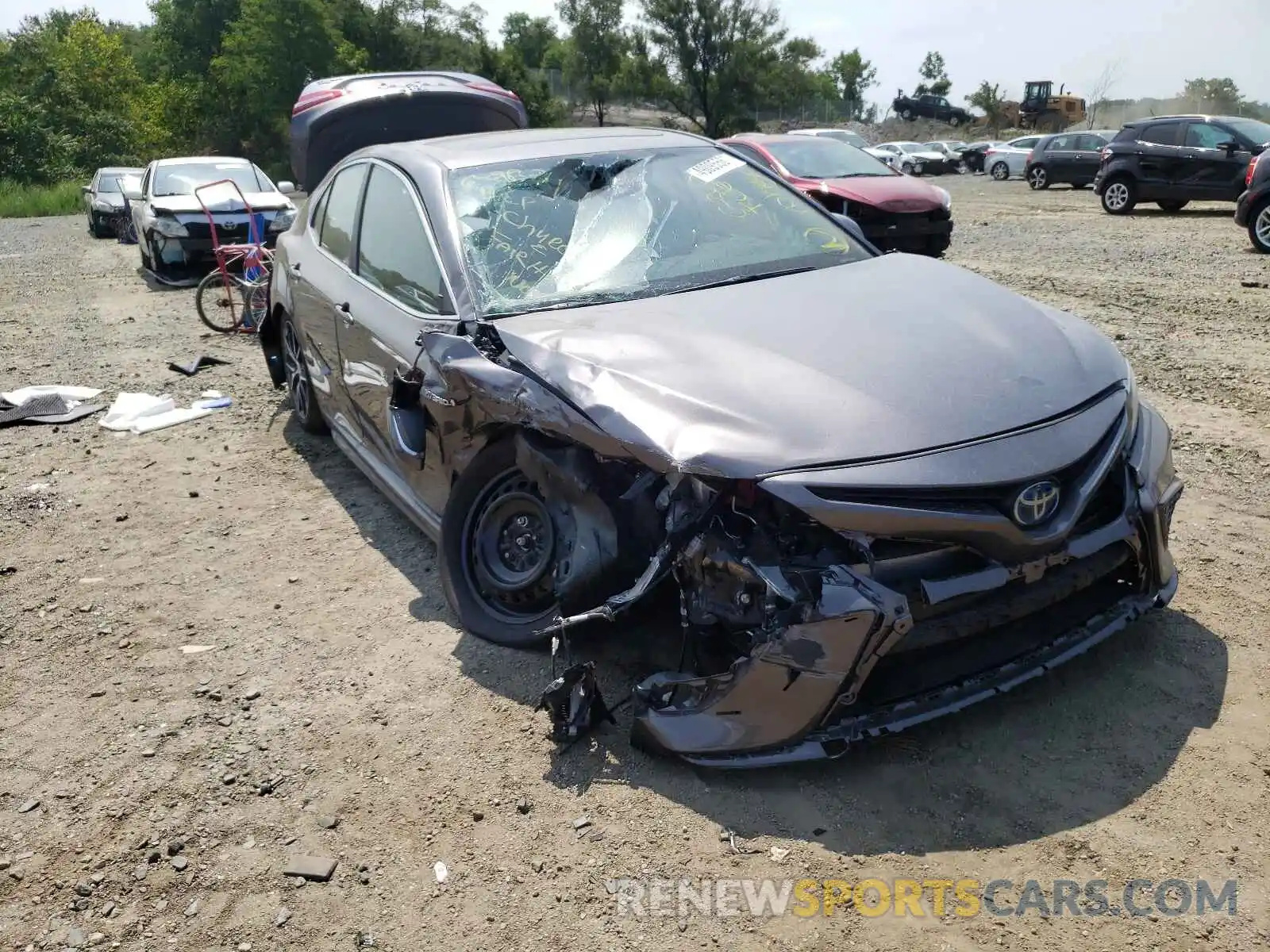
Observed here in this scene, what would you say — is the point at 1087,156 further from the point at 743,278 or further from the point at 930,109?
the point at 930,109

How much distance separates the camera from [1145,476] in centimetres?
304

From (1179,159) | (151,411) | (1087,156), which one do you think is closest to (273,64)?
(1087,156)

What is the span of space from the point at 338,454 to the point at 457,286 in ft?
8.51

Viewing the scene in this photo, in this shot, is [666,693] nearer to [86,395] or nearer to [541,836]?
[541,836]

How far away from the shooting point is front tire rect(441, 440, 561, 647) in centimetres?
341

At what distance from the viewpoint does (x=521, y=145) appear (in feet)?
14.7

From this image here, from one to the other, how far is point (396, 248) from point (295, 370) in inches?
86.9

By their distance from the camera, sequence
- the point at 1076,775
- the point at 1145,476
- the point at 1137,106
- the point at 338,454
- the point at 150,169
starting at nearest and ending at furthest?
the point at 1076,775
the point at 1145,476
the point at 338,454
the point at 150,169
the point at 1137,106

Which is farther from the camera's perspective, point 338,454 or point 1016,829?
point 338,454

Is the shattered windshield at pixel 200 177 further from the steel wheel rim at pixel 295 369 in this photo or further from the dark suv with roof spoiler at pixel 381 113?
the steel wheel rim at pixel 295 369

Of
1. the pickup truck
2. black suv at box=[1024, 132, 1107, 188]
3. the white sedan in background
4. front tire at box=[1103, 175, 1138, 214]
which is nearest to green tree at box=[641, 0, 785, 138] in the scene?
the pickup truck

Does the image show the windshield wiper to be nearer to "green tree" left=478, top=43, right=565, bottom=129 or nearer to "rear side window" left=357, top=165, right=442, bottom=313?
"rear side window" left=357, top=165, right=442, bottom=313

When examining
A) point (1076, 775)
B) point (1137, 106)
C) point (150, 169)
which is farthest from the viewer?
point (1137, 106)

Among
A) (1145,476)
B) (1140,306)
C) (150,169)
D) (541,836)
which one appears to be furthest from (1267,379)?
(150,169)
